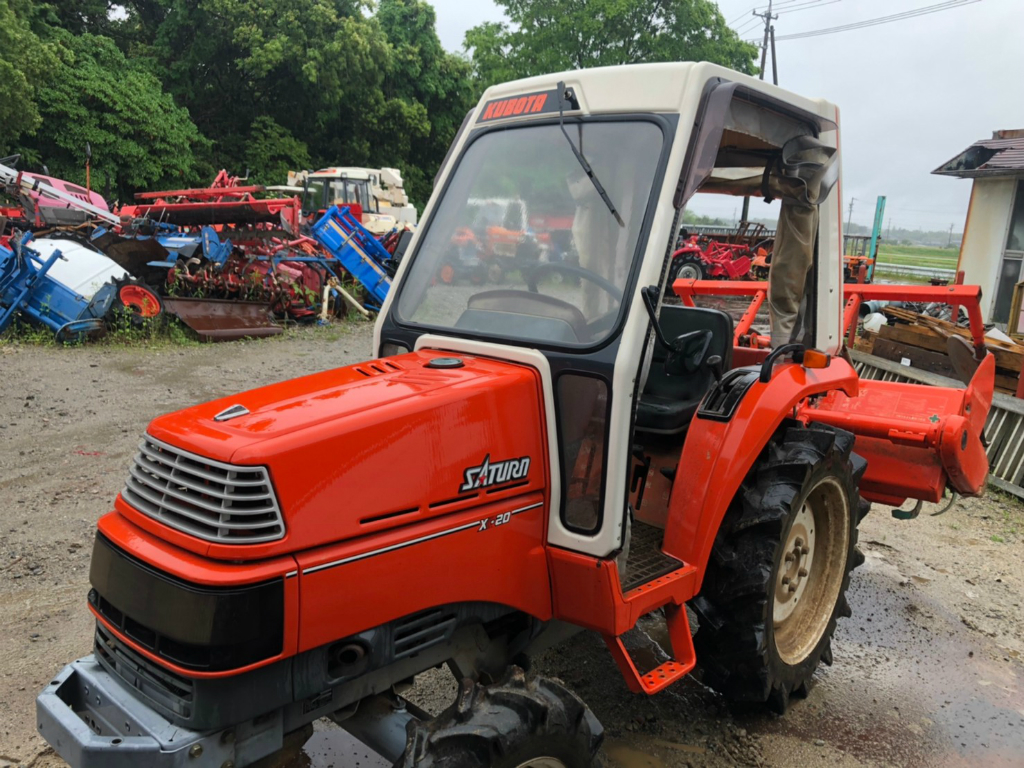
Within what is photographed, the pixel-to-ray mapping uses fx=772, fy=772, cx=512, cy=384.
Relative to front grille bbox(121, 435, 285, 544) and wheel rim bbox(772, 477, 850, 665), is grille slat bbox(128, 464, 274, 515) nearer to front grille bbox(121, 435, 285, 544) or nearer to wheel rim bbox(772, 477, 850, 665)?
front grille bbox(121, 435, 285, 544)

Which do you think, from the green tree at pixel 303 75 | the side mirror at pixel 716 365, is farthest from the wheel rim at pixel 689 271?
the side mirror at pixel 716 365

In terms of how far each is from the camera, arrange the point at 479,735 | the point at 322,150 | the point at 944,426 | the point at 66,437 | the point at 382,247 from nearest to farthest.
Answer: the point at 479,735, the point at 944,426, the point at 66,437, the point at 382,247, the point at 322,150

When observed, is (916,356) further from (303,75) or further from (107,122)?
(303,75)

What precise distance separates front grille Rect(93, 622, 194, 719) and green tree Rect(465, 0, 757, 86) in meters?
29.8

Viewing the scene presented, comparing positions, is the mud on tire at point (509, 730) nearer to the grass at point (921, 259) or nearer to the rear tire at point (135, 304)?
the rear tire at point (135, 304)

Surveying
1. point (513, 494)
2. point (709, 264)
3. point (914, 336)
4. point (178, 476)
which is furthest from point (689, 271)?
point (178, 476)

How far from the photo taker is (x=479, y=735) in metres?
2.01

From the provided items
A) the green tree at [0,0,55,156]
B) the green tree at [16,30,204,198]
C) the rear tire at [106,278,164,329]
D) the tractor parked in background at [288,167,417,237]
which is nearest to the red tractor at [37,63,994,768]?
the rear tire at [106,278,164,329]

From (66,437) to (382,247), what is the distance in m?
8.49

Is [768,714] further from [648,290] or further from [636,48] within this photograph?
[636,48]

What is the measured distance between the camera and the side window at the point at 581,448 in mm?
2404

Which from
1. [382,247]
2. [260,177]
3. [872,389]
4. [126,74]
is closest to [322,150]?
[260,177]

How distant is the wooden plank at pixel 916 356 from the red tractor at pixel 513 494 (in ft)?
15.9

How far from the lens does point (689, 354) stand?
3.40 m
